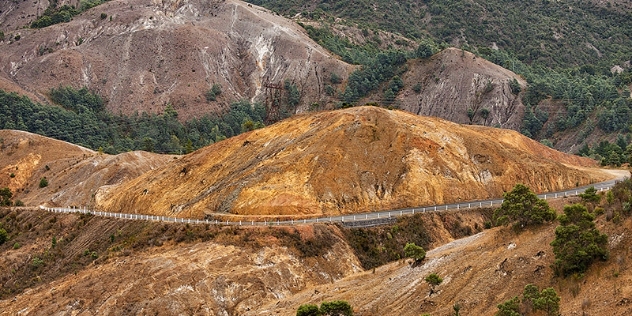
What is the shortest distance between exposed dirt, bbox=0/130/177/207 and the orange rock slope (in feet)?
68.1

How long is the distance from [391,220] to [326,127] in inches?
644

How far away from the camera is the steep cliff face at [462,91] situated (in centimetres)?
15100

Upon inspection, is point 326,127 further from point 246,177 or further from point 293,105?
point 293,105

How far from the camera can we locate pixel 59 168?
384 feet

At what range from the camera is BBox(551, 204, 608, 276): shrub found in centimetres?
3431

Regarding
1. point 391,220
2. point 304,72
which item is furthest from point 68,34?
point 391,220

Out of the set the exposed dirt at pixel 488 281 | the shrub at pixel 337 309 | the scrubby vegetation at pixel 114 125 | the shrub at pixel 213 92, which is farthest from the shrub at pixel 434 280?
the shrub at pixel 213 92

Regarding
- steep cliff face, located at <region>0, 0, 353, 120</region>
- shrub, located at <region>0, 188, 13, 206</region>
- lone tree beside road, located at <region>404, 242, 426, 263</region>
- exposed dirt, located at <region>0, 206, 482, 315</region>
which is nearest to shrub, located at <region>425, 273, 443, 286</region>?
lone tree beside road, located at <region>404, 242, 426, 263</region>

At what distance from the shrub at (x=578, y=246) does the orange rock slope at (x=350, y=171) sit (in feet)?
104

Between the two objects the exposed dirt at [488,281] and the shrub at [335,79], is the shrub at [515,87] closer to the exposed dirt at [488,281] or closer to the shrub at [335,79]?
the shrub at [335,79]

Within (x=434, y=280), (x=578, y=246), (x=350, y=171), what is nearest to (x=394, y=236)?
(x=350, y=171)

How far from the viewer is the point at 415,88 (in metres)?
160

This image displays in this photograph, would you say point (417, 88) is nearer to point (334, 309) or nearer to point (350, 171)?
point (350, 171)

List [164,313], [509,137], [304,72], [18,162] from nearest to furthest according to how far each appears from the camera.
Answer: [164,313], [509,137], [18,162], [304,72]
